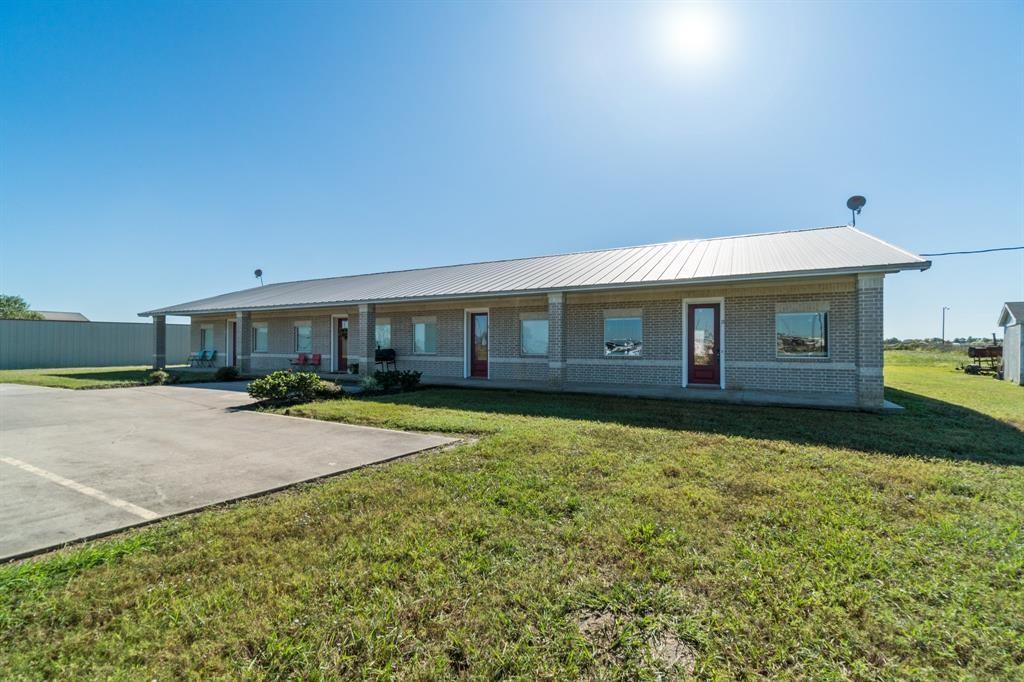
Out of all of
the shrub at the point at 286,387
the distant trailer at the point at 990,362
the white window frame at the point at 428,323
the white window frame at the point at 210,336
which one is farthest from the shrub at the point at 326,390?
the distant trailer at the point at 990,362

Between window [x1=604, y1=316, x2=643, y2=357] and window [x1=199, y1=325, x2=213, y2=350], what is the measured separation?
81.8 feet

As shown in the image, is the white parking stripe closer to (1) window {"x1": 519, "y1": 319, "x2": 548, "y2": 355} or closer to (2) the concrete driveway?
(2) the concrete driveway

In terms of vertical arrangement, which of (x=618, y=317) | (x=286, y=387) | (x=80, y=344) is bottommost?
(x=286, y=387)

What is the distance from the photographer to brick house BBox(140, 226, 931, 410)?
1052cm

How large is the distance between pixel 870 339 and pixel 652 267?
5.34 metres

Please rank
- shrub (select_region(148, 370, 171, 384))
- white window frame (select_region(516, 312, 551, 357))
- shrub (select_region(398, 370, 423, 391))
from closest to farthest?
shrub (select_region(398, 370, 423, 391)), white window frame (select_region(516, 312, 551, 357)), shrub (select_region(148, 370, 171, 384))

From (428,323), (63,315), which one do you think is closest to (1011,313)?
(428,323)

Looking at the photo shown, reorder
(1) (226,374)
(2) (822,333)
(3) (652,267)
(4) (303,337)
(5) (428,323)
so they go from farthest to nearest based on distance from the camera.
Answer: (4) (303,337) < (1) (226,374) < (5) (428,323) < (3) (652,267) < (2) (822,333)

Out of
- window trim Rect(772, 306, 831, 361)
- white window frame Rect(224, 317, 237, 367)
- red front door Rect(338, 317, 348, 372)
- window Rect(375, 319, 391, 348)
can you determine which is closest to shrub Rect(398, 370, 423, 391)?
window Rect(375, 319, 391, 348)

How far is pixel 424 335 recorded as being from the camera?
1786cm

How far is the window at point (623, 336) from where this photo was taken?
13701 millimetres

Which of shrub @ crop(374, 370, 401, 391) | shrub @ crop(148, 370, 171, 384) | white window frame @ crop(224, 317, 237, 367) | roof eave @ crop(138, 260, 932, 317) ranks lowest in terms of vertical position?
shrub @ crop(148, 370, 171, 384)

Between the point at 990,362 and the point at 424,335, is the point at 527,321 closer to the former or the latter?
the point at 424,335

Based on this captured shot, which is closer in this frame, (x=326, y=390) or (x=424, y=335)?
(x=326, y=390)
